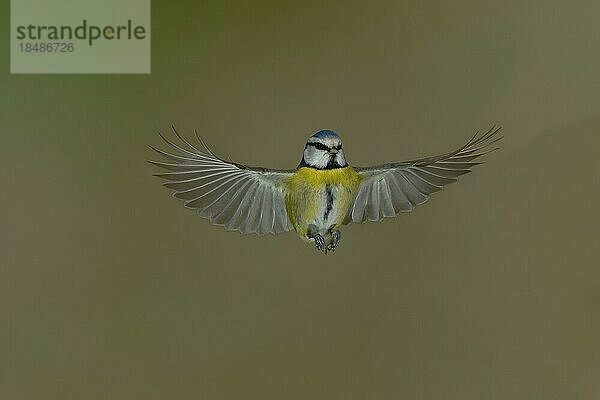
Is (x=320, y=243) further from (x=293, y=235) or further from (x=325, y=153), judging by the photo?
(x=325, y=153)

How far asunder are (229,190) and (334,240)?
0.18 metres

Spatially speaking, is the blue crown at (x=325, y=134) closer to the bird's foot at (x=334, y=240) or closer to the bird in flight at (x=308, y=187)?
the bird in flight at (x=308, y=187)

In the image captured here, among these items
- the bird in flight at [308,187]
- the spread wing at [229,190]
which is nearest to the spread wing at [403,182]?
the bird in flight at [308,187]

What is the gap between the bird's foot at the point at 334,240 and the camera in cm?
112

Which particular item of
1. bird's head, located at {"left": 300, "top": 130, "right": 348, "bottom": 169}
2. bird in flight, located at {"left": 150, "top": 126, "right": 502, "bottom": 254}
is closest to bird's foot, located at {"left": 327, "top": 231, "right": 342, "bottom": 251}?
bird in flight, located at {"left": 150, "top": 126, "right": 502, "bottom": 254}

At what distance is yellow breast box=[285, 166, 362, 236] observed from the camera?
105 cm

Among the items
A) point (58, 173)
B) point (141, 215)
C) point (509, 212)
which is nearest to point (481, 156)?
point (509, 212)

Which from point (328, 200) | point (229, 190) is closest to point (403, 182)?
point (328, 200)

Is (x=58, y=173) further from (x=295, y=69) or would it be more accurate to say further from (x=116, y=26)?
(x=295, y=69)

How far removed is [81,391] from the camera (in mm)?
1153

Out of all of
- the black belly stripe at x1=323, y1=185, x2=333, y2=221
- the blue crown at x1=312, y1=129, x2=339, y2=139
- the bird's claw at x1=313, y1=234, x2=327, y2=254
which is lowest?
the bird's claw at x1=313, y1=234, x2=327, y2=254

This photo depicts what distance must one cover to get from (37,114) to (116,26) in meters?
0.17

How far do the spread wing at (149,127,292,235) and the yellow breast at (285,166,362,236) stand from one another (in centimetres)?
2

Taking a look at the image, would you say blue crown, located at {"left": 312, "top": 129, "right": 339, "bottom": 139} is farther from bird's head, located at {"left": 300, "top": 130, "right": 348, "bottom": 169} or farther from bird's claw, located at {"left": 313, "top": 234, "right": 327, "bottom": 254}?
bird's claw, located at {"left": 313, "top": 234, "right": 327, "bottom": 254}
